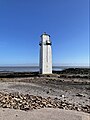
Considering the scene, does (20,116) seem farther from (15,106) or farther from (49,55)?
(49,55)

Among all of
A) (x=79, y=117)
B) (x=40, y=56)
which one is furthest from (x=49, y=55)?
(x=79, y=117)

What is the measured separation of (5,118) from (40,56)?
26.0m

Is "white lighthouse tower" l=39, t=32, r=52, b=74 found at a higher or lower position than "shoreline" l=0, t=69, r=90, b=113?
higher

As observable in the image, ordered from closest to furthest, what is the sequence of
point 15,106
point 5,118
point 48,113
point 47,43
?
point 5,118
point 48,113
point 15,106
point 47,43

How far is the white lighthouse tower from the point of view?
32812mm

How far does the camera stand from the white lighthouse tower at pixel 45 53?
32812 millimetres

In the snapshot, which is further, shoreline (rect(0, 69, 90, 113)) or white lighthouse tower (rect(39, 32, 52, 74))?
white lighthouse tower (rect(39, 32, 52, 74))

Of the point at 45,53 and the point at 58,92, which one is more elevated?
the point at 45,53

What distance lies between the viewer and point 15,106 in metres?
8.88

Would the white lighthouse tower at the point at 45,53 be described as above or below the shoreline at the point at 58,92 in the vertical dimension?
above

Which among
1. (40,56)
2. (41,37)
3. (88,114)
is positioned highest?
(41,37)

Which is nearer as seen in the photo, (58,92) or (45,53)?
(58,92)

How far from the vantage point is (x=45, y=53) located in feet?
108

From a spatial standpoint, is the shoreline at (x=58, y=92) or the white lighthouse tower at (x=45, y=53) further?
the white lighthouse tower at (x=45, y=53)
